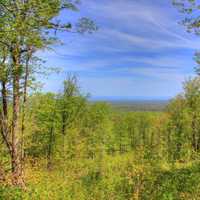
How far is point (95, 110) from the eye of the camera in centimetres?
4784

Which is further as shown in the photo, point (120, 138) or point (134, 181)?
point (120, 138)

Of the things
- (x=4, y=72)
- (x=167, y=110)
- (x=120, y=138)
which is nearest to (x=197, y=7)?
(x=4, y=72)

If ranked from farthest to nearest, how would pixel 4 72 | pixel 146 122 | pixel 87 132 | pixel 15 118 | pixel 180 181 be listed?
pixel 146 122 → pixel 87 132 → pixel 180 181 → pixel 15 118 → pixel 4 72

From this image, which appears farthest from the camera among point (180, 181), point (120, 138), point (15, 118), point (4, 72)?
point (120, 138)

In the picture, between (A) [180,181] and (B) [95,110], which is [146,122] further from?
(A) [180,181]

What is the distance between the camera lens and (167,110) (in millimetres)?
37562

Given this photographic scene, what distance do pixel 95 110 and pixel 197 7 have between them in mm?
38605

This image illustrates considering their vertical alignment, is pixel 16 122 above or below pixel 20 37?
below

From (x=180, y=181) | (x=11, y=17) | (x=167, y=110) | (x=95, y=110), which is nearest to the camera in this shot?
(x=11, y=17)

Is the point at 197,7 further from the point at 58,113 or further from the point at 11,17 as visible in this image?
the point at 58,113

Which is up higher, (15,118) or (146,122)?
(15,118)

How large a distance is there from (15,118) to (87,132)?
35.2 m

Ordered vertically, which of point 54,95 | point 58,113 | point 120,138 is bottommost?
point 120,138

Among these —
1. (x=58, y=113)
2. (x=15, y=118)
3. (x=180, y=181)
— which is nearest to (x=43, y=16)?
(x=15, y=118)
